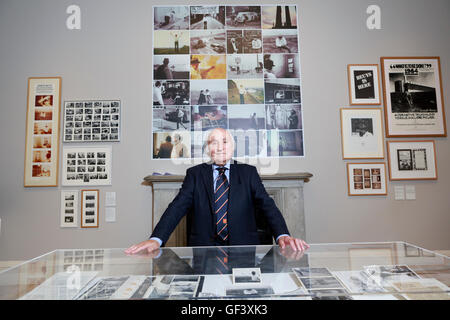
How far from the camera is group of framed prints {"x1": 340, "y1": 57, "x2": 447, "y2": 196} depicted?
332 centimetres

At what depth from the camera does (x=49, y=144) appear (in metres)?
3.30

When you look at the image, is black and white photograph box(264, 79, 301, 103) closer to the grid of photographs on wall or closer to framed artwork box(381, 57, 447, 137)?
the grid of photographs on wall

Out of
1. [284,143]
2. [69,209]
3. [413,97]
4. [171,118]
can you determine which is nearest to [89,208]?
[69,209]

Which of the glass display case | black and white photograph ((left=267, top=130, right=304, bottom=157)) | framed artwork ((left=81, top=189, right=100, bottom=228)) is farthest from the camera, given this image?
black and white photograph ((left=267, top=130, right=304, bottom=157))

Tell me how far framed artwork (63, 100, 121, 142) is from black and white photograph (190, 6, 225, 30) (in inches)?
51.7

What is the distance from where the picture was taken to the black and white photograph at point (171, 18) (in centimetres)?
344

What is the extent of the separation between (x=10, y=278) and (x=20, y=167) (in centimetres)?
291

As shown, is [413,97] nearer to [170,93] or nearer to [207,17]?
[207,17]

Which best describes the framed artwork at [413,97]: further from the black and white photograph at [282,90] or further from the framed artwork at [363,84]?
the black and white photograph at [282,90]

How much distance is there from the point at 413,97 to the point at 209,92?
238 cm

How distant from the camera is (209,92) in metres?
3.37

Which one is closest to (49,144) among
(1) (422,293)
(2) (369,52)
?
(1) (422,293)

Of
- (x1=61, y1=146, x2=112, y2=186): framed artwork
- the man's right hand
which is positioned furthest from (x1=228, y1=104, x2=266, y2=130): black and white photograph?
the man's right hand

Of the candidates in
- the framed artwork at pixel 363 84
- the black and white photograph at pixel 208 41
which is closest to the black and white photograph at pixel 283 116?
the framed artwork at pixel 363 84
